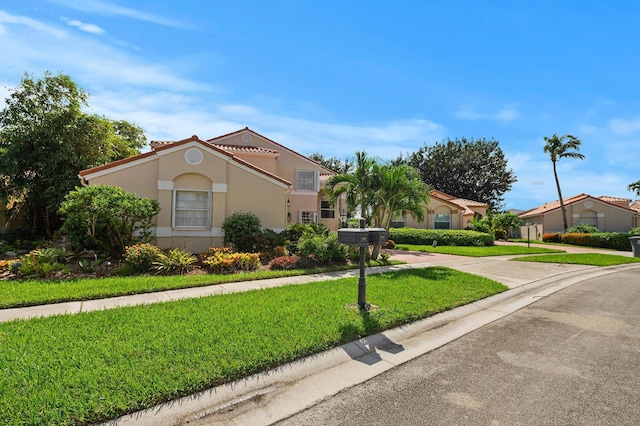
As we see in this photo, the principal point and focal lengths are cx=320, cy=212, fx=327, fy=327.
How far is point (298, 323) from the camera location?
16.8 ft

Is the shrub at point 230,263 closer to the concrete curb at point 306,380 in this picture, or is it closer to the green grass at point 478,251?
the concrete curb at point 306,380

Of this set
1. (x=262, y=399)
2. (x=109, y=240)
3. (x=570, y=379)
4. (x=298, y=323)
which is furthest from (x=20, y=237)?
(x=570, y=379)

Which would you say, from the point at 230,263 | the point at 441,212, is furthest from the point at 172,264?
the point at 441,212

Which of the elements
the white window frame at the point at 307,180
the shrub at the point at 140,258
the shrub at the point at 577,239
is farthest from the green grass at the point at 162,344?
the shrub at the point at 577,239

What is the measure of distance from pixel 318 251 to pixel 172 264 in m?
4.54

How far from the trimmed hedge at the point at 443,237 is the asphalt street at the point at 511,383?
18.0 m

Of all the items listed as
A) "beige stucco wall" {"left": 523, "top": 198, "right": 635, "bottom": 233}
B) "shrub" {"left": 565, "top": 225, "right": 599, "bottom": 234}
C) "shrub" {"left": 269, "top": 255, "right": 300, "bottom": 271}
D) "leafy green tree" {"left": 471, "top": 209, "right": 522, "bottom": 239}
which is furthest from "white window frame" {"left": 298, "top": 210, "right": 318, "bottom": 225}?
"beige stucco wall" {"left": 523, "top": 198, "right": 635, "bottom": 233}

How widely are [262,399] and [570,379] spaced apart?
3500mm

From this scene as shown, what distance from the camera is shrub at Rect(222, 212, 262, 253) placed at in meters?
11.9

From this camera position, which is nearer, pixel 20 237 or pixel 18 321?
pixel 18 321

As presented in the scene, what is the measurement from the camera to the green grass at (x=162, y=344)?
2984mm

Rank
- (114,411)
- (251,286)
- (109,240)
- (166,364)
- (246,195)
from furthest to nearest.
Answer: (246,195) → (109,240) → (251,286) → (166,364) → (114,411)

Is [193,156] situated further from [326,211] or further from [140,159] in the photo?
Answer: [326,211]

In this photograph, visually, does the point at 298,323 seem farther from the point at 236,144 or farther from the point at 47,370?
the point at 236,144
